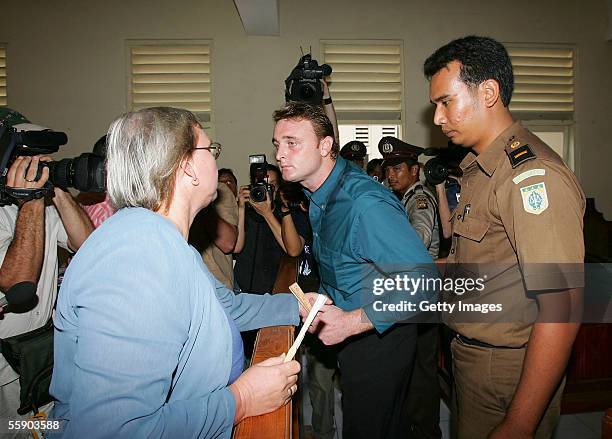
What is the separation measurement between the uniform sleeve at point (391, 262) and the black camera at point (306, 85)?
134cm

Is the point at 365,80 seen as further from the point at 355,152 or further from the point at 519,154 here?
the point at 519,154

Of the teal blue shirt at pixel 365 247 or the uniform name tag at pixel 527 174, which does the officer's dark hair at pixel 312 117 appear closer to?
the teal blue shirt at pixel 365 247

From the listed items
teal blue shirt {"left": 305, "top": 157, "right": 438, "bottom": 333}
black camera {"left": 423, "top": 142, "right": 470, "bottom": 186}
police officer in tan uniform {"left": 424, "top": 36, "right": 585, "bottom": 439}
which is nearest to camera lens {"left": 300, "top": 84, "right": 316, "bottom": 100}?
black camera {"left": 423, "top": 142, "right": 470, "bottom": 186}

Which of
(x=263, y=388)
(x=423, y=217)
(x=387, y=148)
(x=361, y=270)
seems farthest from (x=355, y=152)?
(x=263, y=388)

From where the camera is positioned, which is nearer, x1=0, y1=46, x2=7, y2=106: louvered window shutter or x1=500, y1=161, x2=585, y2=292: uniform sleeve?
x1=500, y1=161, x2=585, y2=292: uniform sleeve

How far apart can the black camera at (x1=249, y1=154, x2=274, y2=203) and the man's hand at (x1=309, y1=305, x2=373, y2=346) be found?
1301 millimetres

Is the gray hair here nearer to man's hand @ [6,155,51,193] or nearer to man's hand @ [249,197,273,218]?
man's hand @ [6,155,51,193]

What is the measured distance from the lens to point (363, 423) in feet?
5.04

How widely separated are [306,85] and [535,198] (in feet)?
6.12

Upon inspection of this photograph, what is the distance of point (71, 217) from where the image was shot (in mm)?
1812

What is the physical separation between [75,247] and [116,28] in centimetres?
420

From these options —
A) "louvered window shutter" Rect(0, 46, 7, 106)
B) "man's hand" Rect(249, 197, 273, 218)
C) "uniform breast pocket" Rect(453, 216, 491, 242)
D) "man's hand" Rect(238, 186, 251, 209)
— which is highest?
"louvered window shutter" Rect(0, 46, 7, 106)

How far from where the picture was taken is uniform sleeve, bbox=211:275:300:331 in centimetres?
133

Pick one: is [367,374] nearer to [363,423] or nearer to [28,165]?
[363,423]
